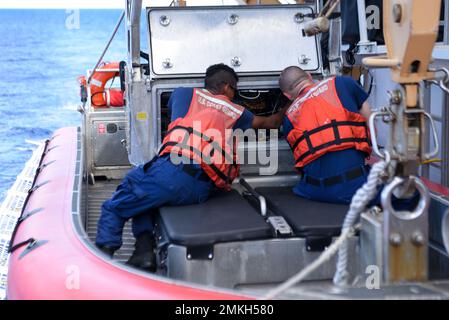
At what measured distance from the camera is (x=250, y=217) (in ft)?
10.6

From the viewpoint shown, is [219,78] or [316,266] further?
[219,78]

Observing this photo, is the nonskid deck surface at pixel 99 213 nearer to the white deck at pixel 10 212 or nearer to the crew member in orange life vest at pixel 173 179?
the crew member in orange life vest at pixel 173 179

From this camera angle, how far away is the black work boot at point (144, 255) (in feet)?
11.1

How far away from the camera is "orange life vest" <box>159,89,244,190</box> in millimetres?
3502

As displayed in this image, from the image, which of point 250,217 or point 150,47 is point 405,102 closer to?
point 250,217

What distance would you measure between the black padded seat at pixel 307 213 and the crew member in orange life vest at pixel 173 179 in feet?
0.95

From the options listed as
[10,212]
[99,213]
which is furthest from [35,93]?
[99,213]

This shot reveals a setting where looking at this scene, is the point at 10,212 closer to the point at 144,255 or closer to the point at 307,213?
the point at 144,255

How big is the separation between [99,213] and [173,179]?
4.78 ft

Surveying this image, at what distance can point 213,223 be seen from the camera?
124 inches

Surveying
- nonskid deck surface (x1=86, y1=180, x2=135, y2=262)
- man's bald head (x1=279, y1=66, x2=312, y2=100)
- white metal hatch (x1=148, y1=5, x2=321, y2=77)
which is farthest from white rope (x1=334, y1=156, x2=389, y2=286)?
white metal hatch (x1=148, y1=5, x2=321, y2=77)

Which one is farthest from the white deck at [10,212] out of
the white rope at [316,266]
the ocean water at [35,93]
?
the white rope at [316,266]

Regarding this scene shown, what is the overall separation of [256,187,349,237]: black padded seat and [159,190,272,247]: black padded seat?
13 centimetres

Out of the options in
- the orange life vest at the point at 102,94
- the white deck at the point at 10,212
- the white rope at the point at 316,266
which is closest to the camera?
the white rope at the point at 316,266
